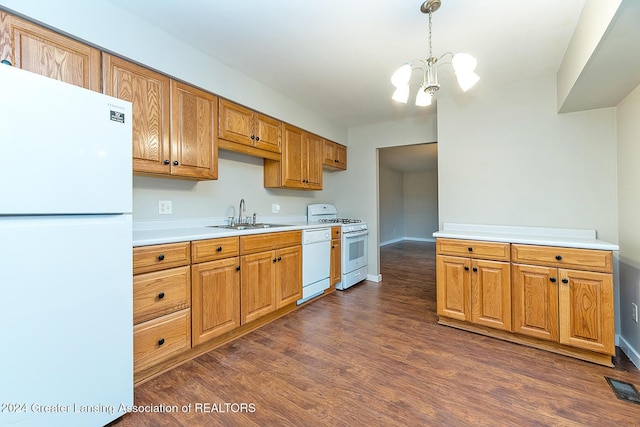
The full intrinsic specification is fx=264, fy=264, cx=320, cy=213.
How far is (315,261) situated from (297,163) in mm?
1216

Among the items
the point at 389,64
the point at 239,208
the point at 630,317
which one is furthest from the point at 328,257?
the point at 630,317

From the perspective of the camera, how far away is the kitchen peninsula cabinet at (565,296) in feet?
6.06

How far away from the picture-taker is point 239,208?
2.91 meters

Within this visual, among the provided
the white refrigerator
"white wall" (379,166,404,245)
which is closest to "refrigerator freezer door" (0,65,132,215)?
the white refrigerator

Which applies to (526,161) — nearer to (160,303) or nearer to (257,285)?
(257,285)

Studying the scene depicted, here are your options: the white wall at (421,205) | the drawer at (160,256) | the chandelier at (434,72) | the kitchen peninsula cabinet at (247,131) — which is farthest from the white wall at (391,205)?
the drawer at (160,256)

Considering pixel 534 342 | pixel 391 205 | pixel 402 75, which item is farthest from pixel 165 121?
pixel 391 205

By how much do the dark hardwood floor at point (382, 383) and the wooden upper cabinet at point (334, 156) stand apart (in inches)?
88.1

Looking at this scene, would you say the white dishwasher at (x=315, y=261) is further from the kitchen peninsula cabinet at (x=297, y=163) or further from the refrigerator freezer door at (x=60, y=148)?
the refrigerator freezer door at (x=60, y=148)

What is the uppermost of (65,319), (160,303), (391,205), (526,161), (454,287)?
(526,161)

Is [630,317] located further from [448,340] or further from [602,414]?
[448,340]

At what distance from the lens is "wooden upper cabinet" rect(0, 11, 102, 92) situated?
4.38 feet

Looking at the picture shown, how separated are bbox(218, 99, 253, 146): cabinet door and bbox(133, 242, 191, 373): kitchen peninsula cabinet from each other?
1.11 metres

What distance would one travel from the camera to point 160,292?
1.71m
